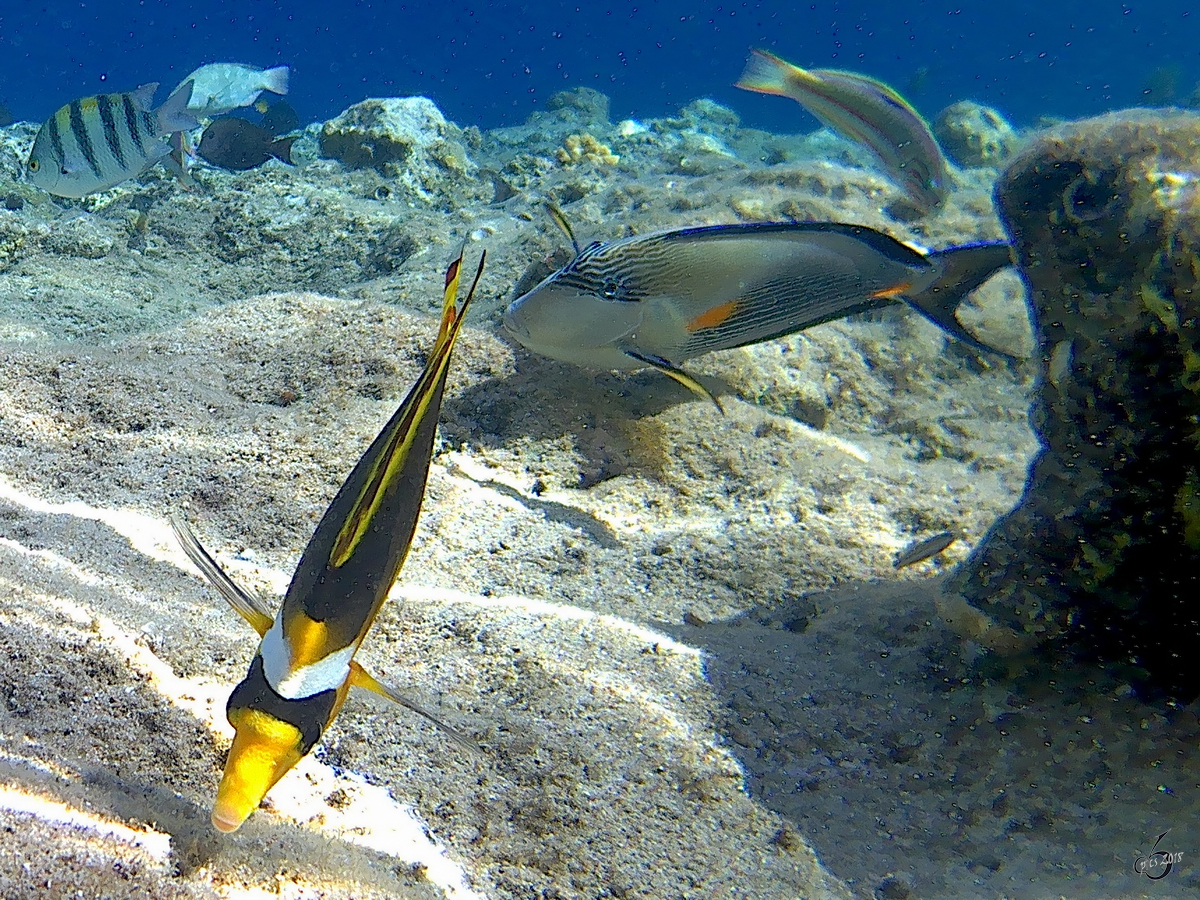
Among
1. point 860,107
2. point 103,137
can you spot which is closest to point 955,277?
point 860,107

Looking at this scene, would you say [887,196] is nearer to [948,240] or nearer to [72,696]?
[948,240]

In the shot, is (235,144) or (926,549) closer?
(926,549)

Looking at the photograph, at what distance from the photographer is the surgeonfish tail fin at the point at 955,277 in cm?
A: 260

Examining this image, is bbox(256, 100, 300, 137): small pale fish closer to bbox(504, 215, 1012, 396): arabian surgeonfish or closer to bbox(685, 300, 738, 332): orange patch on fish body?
bbox(504, 215, 1012, 396): arabian surgeonfish

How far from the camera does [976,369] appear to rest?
14.3 feet

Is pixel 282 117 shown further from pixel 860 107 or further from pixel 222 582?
pixel 222 582

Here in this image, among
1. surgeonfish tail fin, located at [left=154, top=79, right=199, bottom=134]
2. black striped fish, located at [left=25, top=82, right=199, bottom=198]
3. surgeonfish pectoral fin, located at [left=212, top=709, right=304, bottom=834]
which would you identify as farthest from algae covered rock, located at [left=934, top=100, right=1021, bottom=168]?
surgeonfish pectoral fin, located at [left=212, top=709, right=304, bottom=834]

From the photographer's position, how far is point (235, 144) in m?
6.57

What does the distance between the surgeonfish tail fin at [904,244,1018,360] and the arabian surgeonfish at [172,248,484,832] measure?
2138mm

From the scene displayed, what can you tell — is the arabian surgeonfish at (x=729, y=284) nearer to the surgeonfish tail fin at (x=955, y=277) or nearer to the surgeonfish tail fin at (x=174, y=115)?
the surgeonfish tail fin at (x=955, y=277)

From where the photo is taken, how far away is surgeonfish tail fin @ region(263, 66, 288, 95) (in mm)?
8328

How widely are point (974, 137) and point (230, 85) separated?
442 inches

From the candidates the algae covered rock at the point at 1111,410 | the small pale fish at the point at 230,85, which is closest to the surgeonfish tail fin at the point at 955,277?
the algae covered rock at the point at 1111,410

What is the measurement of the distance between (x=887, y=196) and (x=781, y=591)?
14.9ft
